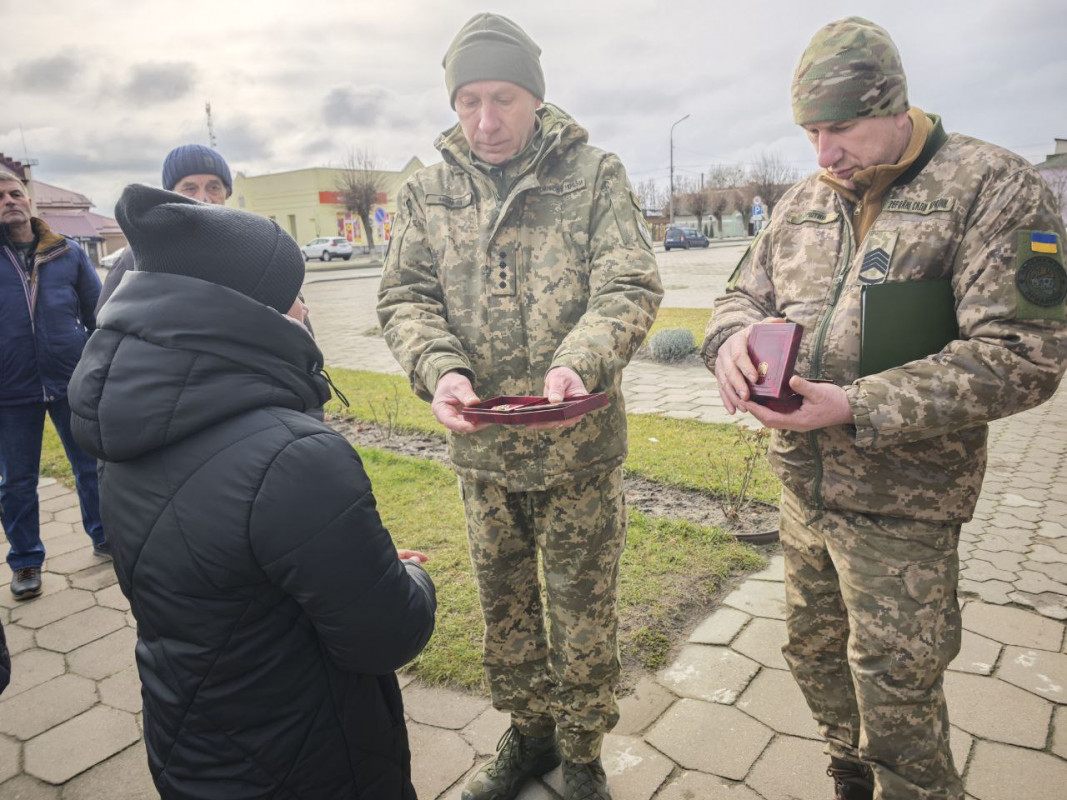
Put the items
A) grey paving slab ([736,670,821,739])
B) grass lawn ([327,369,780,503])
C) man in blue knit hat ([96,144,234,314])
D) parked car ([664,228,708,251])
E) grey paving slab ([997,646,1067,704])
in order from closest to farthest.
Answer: grey paving slab ([736,670,821,739]), grey paving slab ([997,646,1067,704]), man in blue knit hat ([96,144,234,314]), grass lawn ([327,369,780,503]), parked car ([664,228,708,251])

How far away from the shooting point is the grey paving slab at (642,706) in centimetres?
260

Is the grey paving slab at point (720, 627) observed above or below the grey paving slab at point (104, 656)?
above

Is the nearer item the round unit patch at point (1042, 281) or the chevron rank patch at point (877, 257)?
the round unit patch at point (1042, 281)

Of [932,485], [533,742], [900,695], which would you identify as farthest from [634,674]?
[932,485]

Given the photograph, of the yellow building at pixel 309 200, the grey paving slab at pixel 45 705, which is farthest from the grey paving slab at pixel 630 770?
the yellow building at pixel 309 200

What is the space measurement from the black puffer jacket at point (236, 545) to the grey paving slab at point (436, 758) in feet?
3.21

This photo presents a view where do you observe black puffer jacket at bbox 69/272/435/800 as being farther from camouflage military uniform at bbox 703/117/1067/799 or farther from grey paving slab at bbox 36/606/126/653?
grey paving slab at bbox 36/606/126/653

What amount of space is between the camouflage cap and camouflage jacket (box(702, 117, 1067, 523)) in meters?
0.17

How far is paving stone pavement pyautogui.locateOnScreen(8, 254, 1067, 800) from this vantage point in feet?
7.63

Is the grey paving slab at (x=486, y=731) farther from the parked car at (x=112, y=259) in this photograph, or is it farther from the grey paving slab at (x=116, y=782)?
the parked car at (x=112, y=259)

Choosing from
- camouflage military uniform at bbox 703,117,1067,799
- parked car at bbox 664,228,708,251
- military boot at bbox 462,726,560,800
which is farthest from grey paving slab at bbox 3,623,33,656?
parked car at bbox 664,228,708,251

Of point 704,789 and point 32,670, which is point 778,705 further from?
point 32,670

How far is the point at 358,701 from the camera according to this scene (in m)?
1.55

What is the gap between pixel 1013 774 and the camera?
2.24 metres
